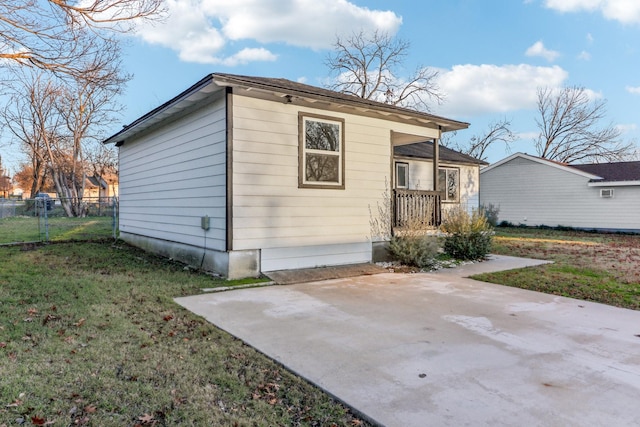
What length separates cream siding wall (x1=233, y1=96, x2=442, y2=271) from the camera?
21.1 feet

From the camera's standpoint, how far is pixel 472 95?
25.7 m

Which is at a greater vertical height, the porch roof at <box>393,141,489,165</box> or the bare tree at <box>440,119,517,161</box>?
the bare tree at <box>440,119,517,161</box>

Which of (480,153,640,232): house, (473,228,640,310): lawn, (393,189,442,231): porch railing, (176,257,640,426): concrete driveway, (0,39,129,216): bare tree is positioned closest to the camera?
(176,257,640,426): concrete driveway

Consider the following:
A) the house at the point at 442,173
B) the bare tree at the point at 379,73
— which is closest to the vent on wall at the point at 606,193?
the house at the point at 442,173

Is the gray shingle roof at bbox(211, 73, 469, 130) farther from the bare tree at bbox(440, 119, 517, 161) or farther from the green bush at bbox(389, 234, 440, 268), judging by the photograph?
the bare tree at bbox(440, 119, 517, 161)

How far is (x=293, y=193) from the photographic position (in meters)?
6.96

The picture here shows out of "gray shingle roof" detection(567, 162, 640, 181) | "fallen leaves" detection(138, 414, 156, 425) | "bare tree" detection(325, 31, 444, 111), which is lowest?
"fallen leaves" detection(138, 414, 156, 425)

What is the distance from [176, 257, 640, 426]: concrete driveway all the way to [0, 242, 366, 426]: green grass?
245 millimetres

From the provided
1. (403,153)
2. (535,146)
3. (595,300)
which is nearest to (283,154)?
(595,300)

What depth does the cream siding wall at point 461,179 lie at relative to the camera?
44.7ft

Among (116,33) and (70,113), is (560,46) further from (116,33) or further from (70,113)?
(70,113)

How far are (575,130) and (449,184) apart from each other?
21.3 meters

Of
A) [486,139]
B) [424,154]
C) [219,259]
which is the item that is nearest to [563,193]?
[424,154]

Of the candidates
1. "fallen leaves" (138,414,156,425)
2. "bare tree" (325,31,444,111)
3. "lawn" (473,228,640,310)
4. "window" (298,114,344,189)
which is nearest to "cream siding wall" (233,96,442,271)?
"window" (298,114,344,189)
